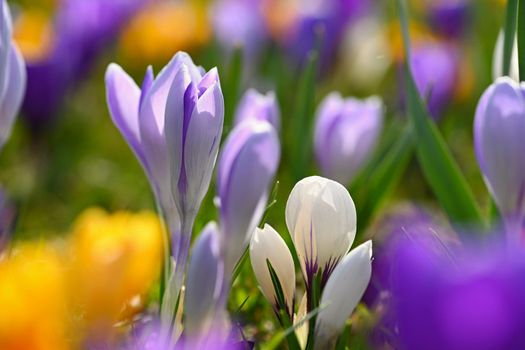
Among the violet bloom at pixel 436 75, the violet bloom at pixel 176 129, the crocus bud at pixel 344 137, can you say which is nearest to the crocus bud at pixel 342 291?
the violet bloom at pixel 176 129

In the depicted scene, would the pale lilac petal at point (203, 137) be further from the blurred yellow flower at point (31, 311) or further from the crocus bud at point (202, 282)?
the blurred yellow flower at point (31, 311)

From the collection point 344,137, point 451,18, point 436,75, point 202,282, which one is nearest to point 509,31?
point 344,137

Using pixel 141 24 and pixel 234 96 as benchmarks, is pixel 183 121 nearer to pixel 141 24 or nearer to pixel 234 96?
pixel 234 96

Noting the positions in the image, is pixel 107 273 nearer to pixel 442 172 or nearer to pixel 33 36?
pixel 442 172

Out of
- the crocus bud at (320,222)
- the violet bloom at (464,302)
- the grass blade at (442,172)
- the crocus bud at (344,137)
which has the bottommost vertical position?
the crocus bud at (344,137)

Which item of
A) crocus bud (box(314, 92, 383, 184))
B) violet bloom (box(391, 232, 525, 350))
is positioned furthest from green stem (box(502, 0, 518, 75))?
violet bloom (box(391, 232, 525, 350))

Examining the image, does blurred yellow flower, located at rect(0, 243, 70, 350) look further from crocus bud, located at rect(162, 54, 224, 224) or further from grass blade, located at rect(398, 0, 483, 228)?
grass blade, located at rect(398, 0, 483, 228)

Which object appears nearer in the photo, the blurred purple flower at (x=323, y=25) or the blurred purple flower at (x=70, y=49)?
the blurred purple flower at (x=70, y=49)

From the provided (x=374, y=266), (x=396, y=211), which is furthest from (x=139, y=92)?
(x=396, y=211)
